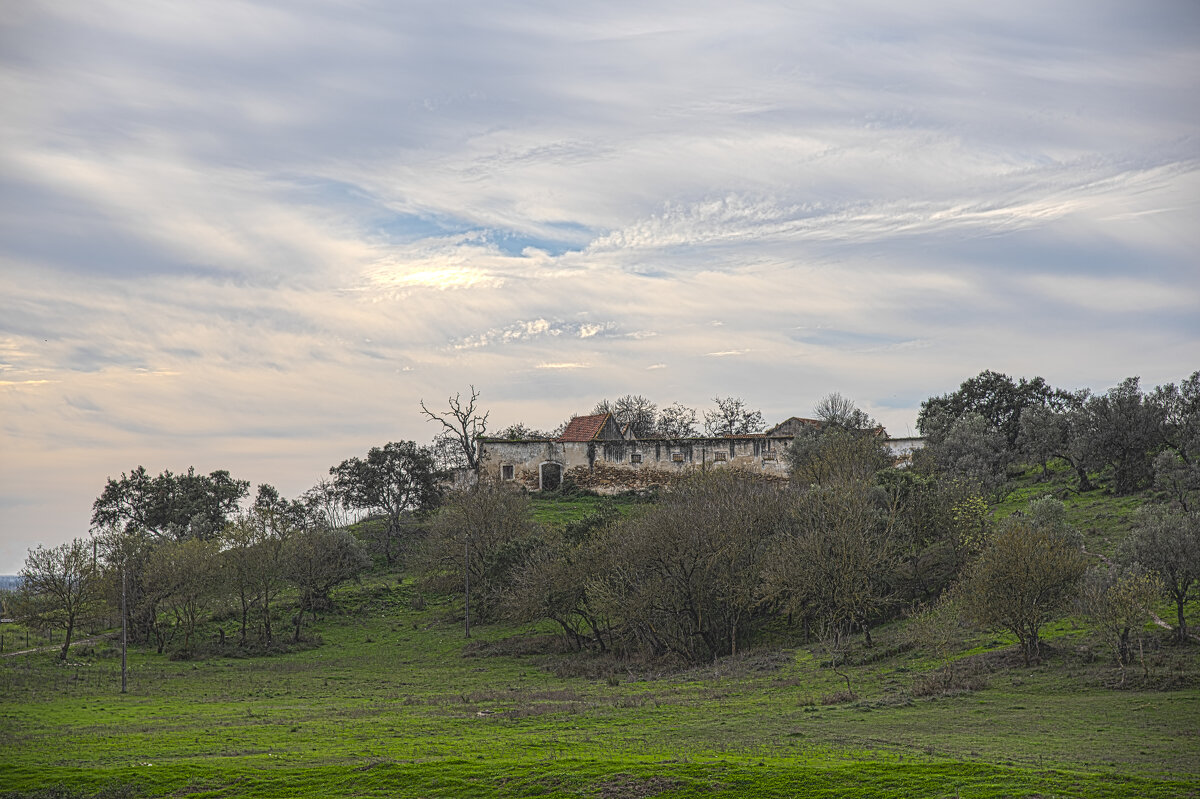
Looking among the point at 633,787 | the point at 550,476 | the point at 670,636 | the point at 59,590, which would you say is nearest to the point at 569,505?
the point at 550,476

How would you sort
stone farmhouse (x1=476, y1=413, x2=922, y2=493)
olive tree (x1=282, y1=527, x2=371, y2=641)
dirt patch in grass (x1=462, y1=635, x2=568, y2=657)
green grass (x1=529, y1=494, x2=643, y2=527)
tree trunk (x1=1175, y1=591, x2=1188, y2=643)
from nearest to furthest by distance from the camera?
1. tree trunk (x1=1175, y1=591, x2=1188, y2=643)
2. dirt patch in grass (x1=462, y1=635, x2=568, y2=657)
3. olive tree (x1=282, y1=527, x2=371, y2=641)
4. green grass (x1=529, y1=494, x2=643, y2=527)
5. stone farmhouse (x1=476, y1=413, x2=922, y2=493)

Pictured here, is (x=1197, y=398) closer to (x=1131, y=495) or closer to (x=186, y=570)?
(x=1131, y=495)

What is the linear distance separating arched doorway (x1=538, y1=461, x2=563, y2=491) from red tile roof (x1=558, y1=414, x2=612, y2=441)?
2.84 metres

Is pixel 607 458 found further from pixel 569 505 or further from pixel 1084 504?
pixel 1084 504

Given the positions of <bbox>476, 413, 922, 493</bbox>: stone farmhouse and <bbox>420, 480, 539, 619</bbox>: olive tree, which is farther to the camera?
<bbox>476, 413, 922, 493</bbox>: stone farmhouse

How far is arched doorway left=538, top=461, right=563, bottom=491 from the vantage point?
85.6 meters

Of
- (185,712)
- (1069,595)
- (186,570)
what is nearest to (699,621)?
(1069,595)

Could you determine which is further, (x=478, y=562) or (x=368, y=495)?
(x=368, y=495)

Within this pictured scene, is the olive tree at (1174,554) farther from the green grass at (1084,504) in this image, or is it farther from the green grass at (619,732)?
the green grass at (1084,504)

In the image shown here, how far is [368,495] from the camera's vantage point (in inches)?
3002

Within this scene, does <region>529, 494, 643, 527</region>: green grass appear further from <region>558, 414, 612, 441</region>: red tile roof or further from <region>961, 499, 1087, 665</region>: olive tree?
<region>961, 499, 1087, 665</region>: olive tree

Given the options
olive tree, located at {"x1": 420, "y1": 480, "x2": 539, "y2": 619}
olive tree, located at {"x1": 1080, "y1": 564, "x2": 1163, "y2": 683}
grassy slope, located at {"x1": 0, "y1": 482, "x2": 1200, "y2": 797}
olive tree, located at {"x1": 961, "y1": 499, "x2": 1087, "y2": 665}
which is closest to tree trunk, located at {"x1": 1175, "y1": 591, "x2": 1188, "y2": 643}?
olive tree, located at {"x1": 1080, "y1": 564, "x2": 1163, "y2": 683}

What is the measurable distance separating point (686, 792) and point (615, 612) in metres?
27.4

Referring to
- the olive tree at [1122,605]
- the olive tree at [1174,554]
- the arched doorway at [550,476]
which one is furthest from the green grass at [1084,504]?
the arched doorway at [550,476]
